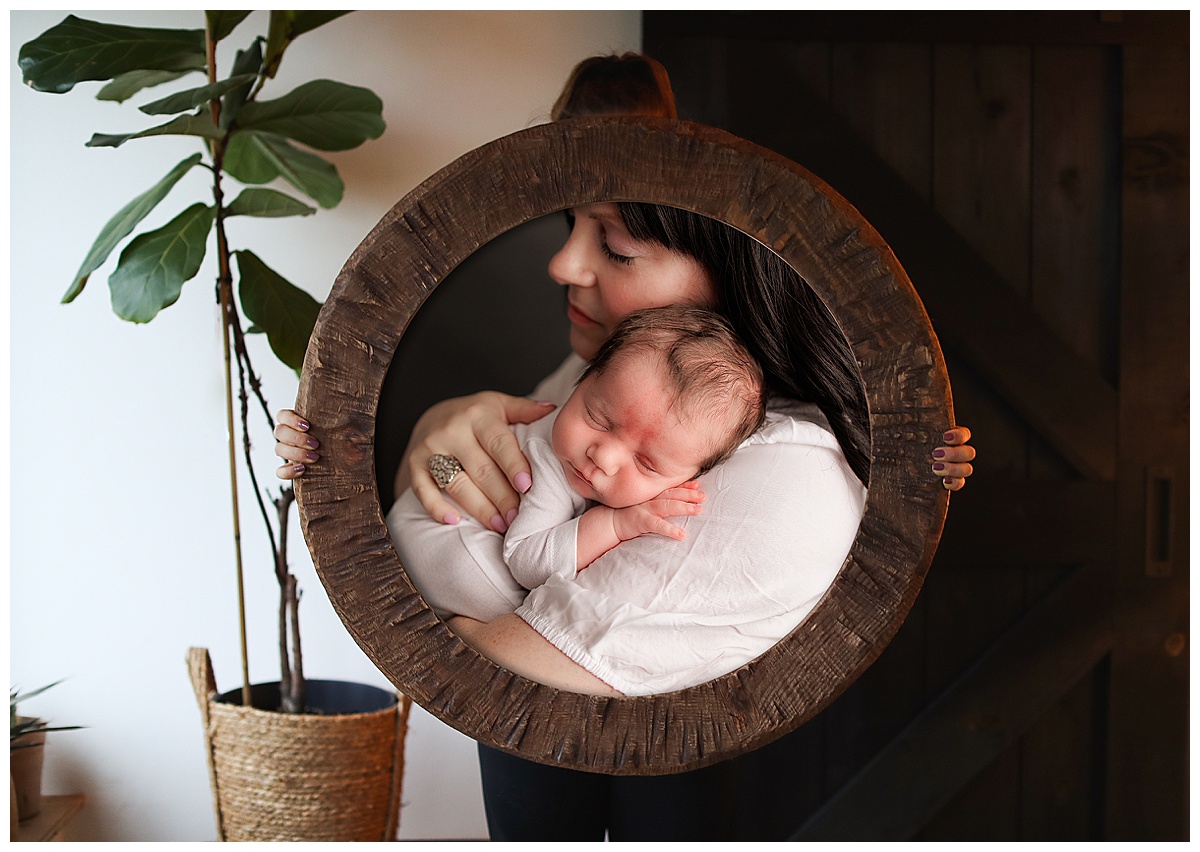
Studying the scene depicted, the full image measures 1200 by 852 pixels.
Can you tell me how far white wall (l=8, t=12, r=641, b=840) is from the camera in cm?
150

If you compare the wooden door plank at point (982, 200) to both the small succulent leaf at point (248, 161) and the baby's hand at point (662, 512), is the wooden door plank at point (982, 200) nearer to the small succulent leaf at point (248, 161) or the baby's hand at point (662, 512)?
the baby's hand at point (662, 512)

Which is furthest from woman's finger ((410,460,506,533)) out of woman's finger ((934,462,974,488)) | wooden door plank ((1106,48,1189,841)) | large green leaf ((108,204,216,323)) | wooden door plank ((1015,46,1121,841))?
wooden door plank ((1106,48,1189,841))

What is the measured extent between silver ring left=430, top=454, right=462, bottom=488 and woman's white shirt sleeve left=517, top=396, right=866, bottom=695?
15 centimetres

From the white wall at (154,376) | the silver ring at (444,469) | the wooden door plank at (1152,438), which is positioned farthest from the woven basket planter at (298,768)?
the wooden door plank at (1152,438)

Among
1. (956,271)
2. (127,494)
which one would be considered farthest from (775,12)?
(127,494)

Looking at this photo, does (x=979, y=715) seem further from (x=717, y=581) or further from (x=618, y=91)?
(x=618, y=91)

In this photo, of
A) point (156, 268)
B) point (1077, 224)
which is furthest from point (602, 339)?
point (1077, 224)

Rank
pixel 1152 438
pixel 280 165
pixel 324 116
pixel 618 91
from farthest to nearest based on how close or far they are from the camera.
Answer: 1. pixel 1152 438
2. pixel 280 165
3. pixel 324 116
4. pixel 618 91

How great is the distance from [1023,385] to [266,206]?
51.6 inches

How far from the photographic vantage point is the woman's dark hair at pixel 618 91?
106 centimetres

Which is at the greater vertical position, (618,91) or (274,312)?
(618,91)

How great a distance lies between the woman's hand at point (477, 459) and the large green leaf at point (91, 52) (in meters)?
0.71

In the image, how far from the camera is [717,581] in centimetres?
82

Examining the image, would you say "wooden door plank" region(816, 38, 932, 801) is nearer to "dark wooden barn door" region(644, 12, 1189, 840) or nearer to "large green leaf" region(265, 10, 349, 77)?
"dark wooden barn door" region(644, 12, 1189, 840)
